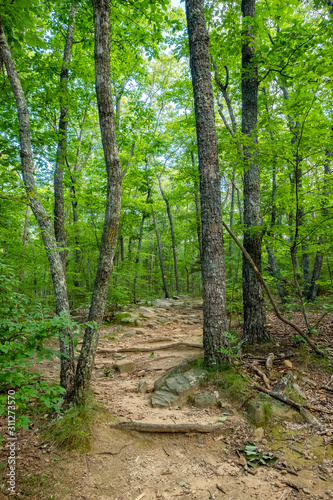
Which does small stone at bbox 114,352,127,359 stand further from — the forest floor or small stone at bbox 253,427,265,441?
small stone at bbox 253,427,265,441

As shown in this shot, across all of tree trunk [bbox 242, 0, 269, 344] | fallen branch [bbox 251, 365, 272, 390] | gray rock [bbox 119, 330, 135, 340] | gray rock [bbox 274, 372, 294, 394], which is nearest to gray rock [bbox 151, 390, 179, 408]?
fallen branch [bbox 251, 365, 272, 390]

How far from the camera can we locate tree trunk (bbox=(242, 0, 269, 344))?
5363 millimetres

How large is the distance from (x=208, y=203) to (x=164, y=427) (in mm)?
3611

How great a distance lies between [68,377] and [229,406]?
2.57m

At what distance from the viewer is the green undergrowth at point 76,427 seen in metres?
3.38

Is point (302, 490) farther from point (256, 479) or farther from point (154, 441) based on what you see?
point (154, 441)

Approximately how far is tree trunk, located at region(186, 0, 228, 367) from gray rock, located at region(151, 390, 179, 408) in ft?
2.65

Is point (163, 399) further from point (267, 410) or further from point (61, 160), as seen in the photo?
point (61, 160)

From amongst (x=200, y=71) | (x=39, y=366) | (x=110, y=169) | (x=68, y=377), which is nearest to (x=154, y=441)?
(x=68, y=377)

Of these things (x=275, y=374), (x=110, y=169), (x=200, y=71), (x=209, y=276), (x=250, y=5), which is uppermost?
(x=250, y=5)

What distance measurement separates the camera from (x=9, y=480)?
9.48ft

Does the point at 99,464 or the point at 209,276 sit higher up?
the point at 209,276

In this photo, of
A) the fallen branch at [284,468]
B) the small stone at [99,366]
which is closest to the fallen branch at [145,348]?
the small stone at [99,366]

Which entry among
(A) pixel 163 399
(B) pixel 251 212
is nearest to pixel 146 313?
(A) pixel 163 399
